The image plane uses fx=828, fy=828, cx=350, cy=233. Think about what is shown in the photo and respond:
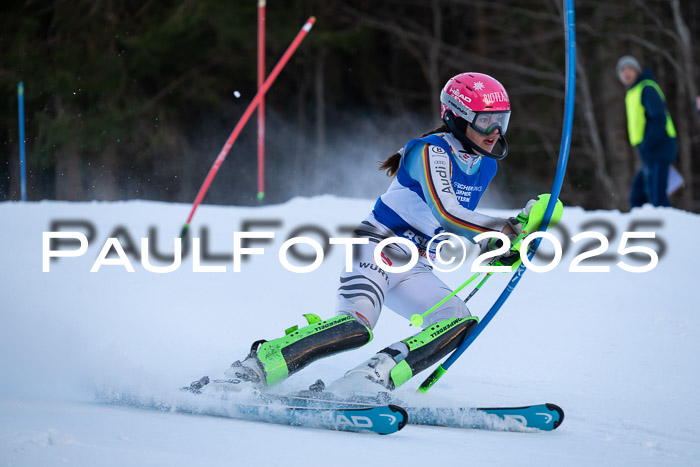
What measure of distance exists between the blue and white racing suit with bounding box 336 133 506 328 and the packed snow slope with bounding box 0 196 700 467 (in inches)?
21.3

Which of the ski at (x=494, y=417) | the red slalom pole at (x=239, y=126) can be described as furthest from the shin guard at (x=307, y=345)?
the red slalom pole at (x=239, y=126)

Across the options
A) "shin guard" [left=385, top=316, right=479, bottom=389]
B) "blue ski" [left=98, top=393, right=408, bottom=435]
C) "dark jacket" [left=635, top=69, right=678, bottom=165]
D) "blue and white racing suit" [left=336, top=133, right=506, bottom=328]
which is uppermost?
"dark jacket" [left=635, top=69, right=678, bottom=165]

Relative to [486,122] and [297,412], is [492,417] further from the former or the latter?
[486,122]

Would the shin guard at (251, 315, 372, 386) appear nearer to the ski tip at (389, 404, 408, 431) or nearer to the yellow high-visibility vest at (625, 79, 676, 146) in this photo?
the ski tip at (389, 404, 408, 431)

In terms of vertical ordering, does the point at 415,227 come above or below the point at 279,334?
above

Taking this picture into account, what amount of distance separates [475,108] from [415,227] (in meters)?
0.58

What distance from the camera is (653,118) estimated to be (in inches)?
324

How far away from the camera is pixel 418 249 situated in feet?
12.2

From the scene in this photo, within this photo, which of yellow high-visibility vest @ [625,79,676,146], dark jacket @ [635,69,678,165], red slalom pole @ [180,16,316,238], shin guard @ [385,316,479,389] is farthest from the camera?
yellow high-visibility vest @ [625,79,676,146]

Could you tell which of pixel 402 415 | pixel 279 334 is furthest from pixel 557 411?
pixel 279 334

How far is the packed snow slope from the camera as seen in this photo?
2.86m

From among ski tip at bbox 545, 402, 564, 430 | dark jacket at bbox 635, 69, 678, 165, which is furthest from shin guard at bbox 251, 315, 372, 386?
dark jacket at bbox 635, 69, 678, 165

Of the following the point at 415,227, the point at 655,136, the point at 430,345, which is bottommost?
the point at 430,345

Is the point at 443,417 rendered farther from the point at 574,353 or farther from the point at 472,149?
the point at 574,353
